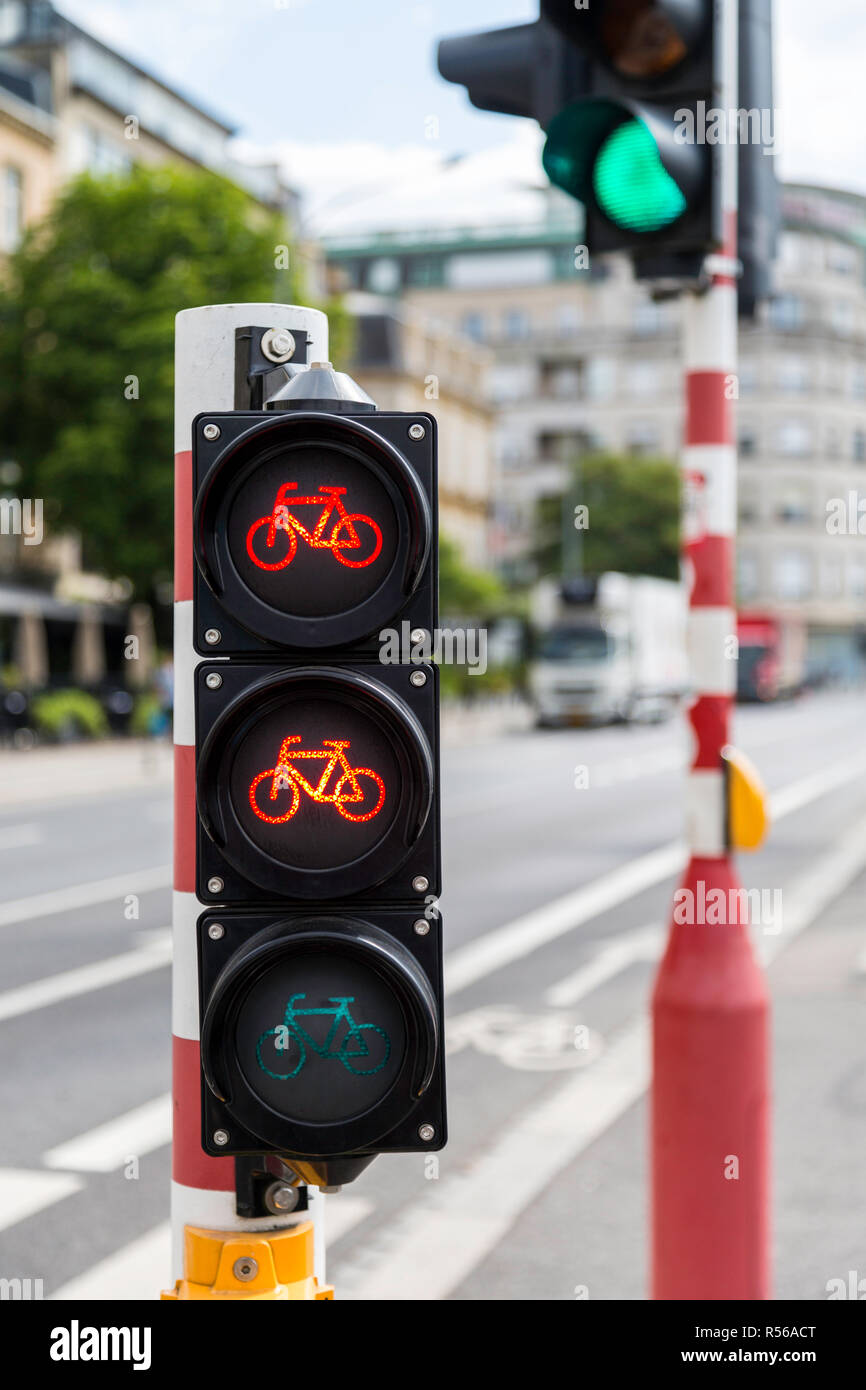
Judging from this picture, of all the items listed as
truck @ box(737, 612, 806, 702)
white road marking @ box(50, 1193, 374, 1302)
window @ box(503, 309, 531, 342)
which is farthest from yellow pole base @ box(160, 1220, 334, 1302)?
window @ box(503, 309, 531, 342)

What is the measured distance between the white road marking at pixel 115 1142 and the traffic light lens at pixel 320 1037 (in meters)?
3.84

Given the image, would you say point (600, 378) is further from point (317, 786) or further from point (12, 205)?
point (317, 786)

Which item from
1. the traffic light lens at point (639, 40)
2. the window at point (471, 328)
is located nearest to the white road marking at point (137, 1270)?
the traffic light lens at point (639, 40)

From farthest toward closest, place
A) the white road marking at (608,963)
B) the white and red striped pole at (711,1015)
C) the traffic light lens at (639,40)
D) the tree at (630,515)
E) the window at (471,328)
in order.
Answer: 1. the window at (471,328)
2. the tree at (630,515)
3. the white road marking at (608,963)
4. the white and red striped pole at (711,1015)
5. the traffic light lens at (639,40)

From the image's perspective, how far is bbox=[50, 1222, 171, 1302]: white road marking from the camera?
4.61 m

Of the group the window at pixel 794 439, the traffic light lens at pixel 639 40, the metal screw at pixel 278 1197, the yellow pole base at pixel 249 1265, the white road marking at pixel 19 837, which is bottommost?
the white road marking at pixel 19 837

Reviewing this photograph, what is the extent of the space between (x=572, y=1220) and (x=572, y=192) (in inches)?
121

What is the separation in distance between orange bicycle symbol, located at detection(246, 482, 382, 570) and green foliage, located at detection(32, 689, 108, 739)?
31203 mm

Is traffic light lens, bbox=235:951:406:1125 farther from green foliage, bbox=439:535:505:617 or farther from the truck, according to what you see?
the truck

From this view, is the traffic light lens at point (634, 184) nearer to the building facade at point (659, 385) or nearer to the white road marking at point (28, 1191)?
the white road marking at point (28, 1191)

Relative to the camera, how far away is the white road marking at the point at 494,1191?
4715 millimetres

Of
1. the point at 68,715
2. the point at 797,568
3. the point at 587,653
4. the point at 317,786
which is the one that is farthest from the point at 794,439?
the point at 317,786

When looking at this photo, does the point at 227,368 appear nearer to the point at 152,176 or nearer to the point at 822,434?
the point at 152,176

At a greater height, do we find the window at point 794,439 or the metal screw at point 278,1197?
the window at point 794,439
